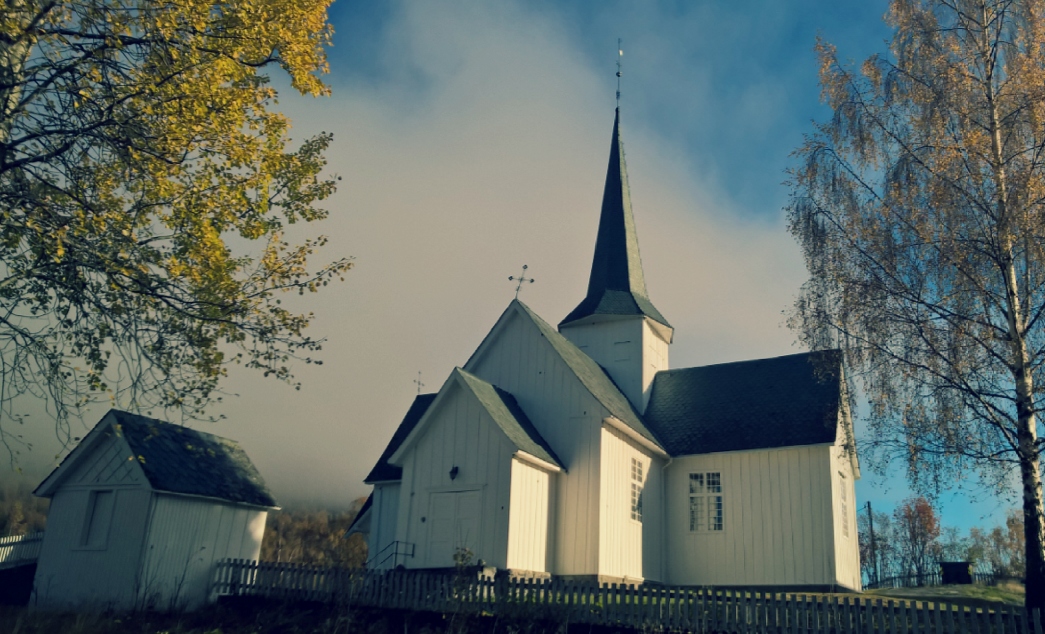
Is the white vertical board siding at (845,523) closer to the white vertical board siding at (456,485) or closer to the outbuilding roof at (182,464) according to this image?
the white vertical board siding at (456,485)

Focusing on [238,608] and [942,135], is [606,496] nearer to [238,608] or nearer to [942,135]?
[238,608]

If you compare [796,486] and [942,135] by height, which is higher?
[942,135]

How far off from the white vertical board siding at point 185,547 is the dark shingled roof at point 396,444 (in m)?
4.35

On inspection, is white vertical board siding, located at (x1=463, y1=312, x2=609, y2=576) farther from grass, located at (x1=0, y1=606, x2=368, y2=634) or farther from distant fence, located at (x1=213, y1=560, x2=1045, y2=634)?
grass, located at (x1=0, y1=606, x2=368, y2=634)

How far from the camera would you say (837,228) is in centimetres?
1659

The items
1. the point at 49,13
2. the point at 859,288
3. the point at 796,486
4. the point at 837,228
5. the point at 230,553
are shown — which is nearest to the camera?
the point at 49,13

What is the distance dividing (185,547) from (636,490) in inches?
444

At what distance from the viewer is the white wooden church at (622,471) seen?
19578 millimetres

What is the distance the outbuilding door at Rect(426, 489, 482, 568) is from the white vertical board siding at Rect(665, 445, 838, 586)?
23.1ft

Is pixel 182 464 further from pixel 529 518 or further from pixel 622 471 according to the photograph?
pixel 622 471

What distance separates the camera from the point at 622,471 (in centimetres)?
2166

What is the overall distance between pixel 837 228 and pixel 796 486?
27.6 ft

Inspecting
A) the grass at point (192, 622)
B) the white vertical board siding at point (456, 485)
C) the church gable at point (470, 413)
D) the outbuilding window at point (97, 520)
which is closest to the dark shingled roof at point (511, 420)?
the church gable at point (470, 413)

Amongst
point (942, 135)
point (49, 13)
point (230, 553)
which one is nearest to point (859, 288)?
point (942, 135)
